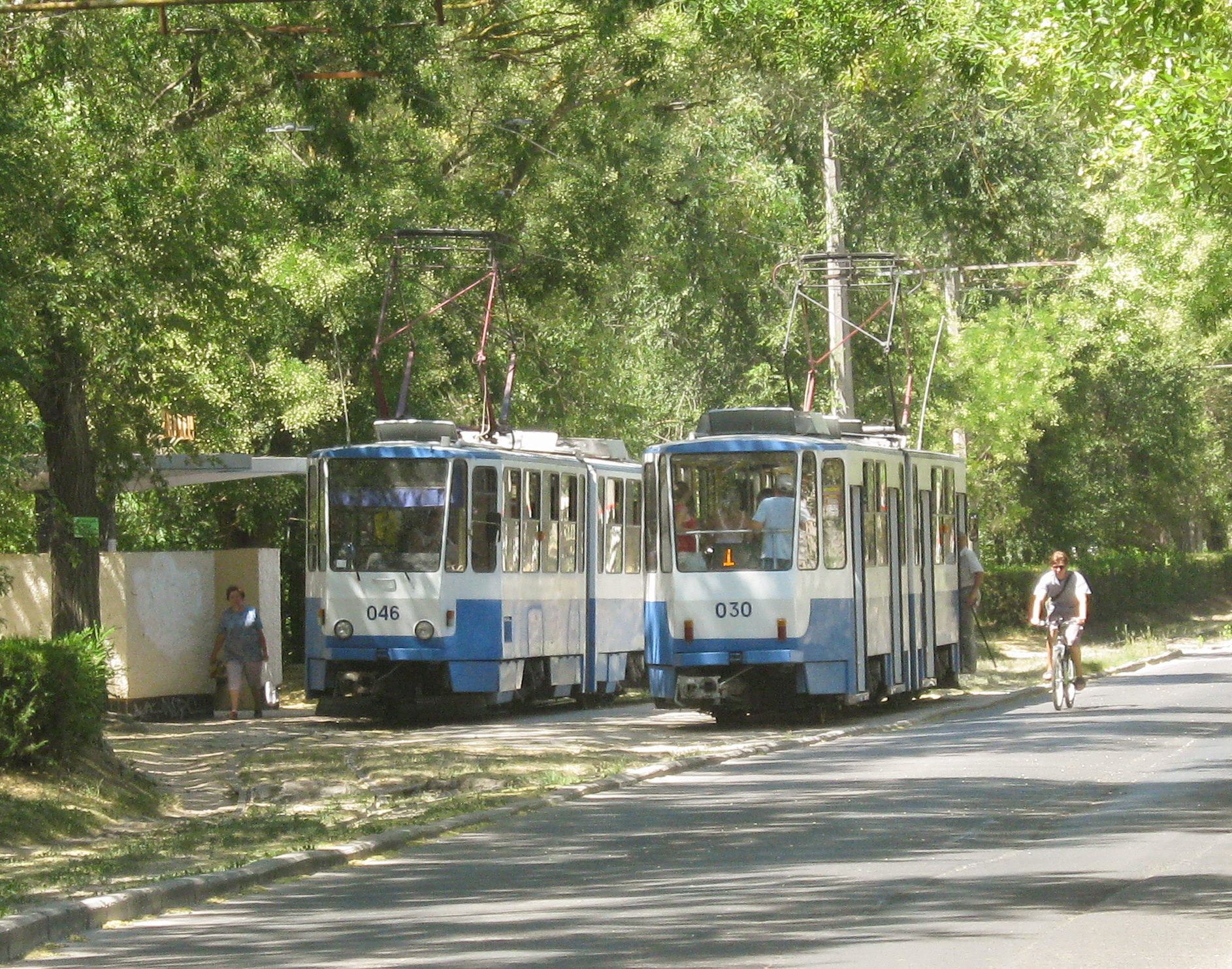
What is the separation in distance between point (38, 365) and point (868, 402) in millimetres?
27140

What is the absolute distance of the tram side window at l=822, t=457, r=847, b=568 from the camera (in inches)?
857

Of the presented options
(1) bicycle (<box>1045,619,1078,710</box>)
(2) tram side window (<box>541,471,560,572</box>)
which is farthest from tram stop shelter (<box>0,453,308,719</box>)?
(1) bicycle (<box>1045,619,1078,710</box>)

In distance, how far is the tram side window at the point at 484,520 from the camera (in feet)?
77.5

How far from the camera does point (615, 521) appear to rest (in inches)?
1095

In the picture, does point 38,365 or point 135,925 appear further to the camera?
point 38,365

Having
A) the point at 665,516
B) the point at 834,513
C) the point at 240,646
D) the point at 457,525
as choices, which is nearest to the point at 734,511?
the point at 665,516

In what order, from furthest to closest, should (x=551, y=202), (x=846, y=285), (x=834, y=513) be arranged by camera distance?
1. (x=551, y=202)
2. (x=846, y=285)
3. (x=834, y=513)

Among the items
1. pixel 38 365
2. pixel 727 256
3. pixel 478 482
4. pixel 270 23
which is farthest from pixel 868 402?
pixel 38 365

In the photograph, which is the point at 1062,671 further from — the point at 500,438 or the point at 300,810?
the point at 300,810

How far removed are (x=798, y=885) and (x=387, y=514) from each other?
13637mm

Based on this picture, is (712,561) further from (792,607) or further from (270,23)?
(270,23)

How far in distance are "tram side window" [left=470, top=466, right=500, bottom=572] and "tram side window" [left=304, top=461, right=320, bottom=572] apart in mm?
1819

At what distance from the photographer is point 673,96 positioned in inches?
1163

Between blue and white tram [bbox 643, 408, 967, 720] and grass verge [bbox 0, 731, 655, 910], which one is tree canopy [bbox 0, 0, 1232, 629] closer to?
grass verge [bbox 0, 731, 655, 910]
